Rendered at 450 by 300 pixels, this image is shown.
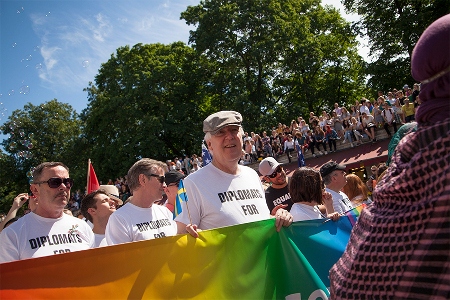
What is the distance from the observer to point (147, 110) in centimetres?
3675

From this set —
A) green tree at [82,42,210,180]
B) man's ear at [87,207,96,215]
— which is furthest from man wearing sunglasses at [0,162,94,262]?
green tree at [82,42,210,180]

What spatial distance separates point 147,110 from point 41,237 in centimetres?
3328

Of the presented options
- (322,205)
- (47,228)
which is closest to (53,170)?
(47,228)

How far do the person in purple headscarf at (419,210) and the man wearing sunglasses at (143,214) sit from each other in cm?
295

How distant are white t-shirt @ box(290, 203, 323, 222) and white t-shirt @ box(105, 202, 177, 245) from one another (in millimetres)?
1330

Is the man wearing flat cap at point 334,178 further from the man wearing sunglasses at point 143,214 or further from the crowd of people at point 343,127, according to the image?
the crowd of people at point 343,127

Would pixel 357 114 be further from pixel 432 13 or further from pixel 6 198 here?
pixel 6 198

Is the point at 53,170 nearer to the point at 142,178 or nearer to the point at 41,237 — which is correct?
the point at 41,237

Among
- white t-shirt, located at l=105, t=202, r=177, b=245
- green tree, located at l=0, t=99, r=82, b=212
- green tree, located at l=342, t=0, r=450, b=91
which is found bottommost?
white t-shirt, located at l=105, t=202, r=177, b=245

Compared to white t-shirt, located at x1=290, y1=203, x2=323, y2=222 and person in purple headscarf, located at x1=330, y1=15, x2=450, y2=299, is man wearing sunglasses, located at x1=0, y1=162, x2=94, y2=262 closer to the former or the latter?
white t-shirt, located at x1=290, y1=203, x2=323, y2=222

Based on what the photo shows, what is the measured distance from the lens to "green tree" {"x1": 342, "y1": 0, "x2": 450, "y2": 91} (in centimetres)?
2850

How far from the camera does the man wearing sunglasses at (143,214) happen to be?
171 inches

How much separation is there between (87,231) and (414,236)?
3445 millimetres

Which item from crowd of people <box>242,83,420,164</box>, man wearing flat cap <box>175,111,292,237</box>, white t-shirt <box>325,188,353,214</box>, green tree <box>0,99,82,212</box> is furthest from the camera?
green tree <box>0,99,82,212</box>
